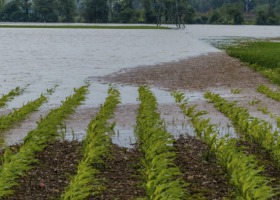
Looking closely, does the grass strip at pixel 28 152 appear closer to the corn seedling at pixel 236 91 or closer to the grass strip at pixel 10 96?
the grass strip at pixel 10 96

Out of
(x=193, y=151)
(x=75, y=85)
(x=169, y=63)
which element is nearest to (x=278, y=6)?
(x=169, y=63)

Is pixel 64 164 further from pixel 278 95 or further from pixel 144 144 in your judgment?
pixel 278 95

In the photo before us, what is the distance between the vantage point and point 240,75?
22.0 meters

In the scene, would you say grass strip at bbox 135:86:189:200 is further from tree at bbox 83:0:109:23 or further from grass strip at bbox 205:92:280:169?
tree at bbox 83:0:109:23

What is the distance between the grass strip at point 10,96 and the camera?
1498 centimetres

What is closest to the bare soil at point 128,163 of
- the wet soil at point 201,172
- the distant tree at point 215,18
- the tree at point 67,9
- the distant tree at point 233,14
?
the wet soil at point 201,172

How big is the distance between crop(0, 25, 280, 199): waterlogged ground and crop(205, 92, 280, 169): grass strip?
189mm

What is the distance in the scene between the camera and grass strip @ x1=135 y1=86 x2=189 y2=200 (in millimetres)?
6379


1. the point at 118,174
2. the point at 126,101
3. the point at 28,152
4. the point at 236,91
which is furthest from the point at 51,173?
the point at 236,91

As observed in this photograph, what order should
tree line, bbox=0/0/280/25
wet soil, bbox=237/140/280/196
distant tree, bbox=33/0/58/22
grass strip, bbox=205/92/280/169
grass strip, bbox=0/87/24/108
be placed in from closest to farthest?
wet soil, bbox=237/140/280/196 < grass strip, bbox=205/92/280/169 < grass strip, bbox=0/87/24/108 < tree line, bbox=0/0/280/25 < distant tree, bbox=33/0/58/22

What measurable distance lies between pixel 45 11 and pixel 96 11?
39.1 feet

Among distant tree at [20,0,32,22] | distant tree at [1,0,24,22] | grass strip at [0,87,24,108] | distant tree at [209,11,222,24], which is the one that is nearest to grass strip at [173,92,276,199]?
grass strip at [0,87,24,108]

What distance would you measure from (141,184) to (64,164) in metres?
1.65

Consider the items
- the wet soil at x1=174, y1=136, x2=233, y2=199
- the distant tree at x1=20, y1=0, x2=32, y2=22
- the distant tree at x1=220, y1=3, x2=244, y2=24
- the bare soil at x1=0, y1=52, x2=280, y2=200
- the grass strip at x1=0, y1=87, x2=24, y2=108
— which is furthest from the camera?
the distant tree at x1=20, y1=0, x2=32, y2=22
